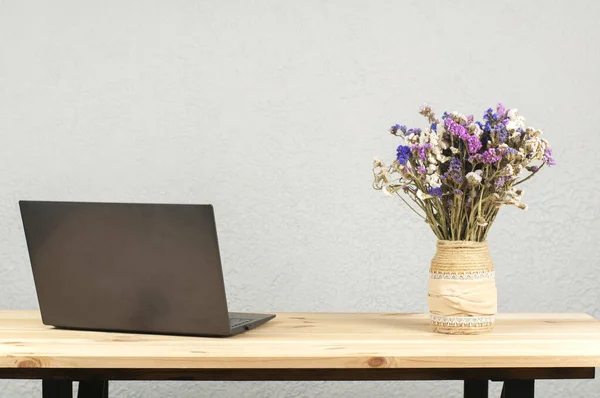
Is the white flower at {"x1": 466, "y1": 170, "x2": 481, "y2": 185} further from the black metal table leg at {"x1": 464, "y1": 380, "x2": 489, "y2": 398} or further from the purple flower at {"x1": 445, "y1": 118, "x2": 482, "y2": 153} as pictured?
the black metal table leg at {"x1": 464, "y1": 380, "x2": 489, "y2": 398}

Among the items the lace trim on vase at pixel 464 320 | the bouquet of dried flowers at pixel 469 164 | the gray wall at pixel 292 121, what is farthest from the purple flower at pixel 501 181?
the gray wall at pixel 292 121

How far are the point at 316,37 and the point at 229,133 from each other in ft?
1.37

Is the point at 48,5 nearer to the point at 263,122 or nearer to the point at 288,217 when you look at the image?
the point at 263,122

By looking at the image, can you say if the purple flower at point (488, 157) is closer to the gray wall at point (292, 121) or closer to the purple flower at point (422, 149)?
the purple flower at point (422, 149)

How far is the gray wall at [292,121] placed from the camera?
9.01 ft

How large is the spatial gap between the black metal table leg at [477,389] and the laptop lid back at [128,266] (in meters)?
0.70

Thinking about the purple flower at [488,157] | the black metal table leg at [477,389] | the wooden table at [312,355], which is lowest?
the black metal table leg at [477,389]

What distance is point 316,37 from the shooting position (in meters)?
2.75

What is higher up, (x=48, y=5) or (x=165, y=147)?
(x=48, y=5)

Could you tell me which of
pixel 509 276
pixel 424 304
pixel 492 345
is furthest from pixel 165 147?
pixel 492 345

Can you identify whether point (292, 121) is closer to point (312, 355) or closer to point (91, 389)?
point (91, 389)

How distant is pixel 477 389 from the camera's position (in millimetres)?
2016

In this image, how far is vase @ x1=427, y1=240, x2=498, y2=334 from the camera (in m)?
1.67

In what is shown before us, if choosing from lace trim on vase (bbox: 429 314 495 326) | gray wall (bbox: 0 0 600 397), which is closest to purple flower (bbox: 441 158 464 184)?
lace trim on vase (bbox: 429 314 495 326)
